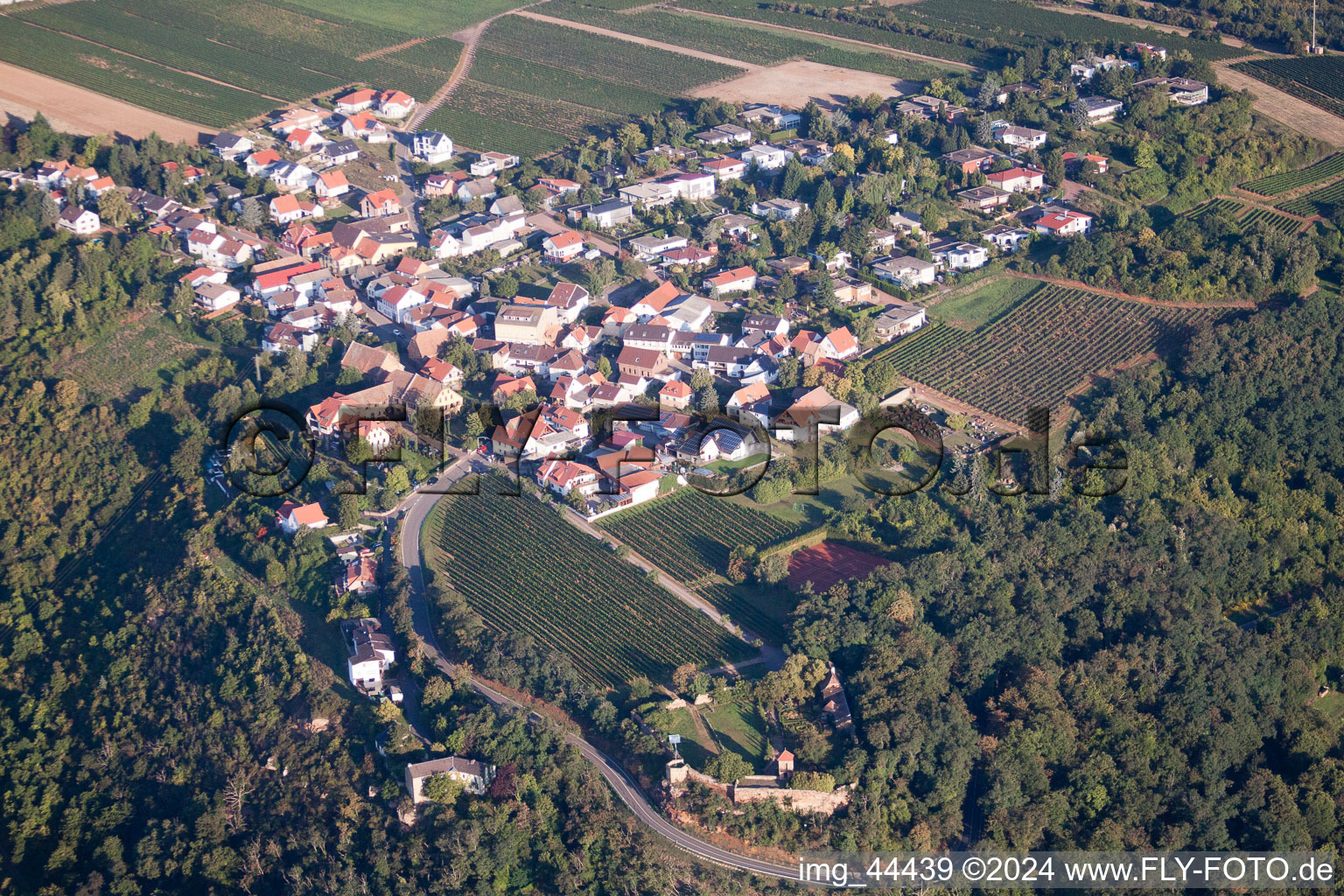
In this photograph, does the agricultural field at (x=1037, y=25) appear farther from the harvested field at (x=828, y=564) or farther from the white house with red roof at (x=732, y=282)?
the harvested field at (x=828, y=564)

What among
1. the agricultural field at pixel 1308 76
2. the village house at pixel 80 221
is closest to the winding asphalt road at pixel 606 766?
the village house at pixel 80 221

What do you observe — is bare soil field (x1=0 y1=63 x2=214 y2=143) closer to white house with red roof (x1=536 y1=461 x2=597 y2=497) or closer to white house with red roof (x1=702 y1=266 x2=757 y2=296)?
white house with red roof (x1=702 y1=266 x2=757 y2=296)

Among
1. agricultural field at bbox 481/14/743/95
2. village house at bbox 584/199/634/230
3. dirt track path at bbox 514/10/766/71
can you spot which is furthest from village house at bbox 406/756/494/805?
dirt track path at bbox 514/10/766/71

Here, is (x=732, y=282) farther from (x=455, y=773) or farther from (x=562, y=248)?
(x=455, y=773)

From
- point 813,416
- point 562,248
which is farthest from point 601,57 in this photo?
point 813,416

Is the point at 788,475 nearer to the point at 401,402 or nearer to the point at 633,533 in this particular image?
the point at 633,533

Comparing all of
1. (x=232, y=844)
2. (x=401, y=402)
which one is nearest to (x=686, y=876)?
(x=232, y=844)
